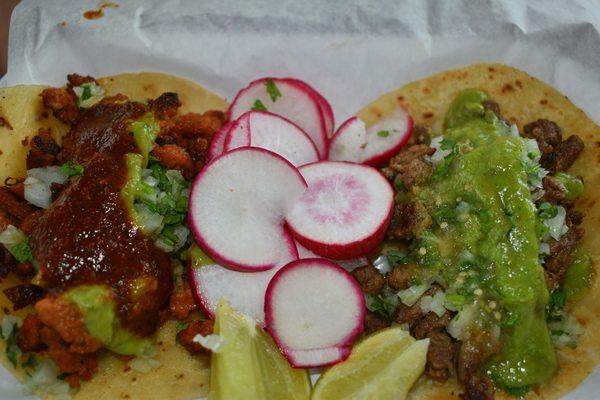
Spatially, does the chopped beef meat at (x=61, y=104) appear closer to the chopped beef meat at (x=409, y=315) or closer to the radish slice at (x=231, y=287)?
the radish slice at (x=231, y=287)

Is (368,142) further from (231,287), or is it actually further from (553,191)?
(231,287)

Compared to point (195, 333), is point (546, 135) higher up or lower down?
higher up

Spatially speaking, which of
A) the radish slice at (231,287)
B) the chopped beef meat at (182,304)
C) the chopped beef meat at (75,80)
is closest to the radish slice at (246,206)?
the radish slice at (231,287)

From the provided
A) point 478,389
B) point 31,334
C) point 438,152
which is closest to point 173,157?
point 31,334

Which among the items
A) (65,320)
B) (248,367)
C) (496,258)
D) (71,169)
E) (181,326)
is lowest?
(181,326)

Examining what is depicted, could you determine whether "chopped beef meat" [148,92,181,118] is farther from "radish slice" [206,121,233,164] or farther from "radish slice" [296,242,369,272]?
"radish slice" [296,242,369,272]
